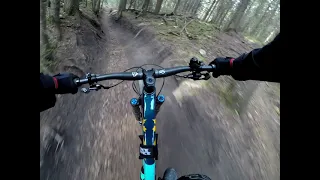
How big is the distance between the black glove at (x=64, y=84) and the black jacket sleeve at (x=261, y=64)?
2250mm

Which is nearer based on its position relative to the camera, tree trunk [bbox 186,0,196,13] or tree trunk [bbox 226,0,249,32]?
tree trunk [bbox 226,0,249,32]

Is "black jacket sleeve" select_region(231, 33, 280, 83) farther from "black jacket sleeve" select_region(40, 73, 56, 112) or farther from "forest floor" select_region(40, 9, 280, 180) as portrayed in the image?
"forest floor" select_region(40, 9, 280, 180)

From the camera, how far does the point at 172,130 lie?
480 cm

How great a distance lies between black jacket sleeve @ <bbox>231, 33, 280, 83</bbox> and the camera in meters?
1.70

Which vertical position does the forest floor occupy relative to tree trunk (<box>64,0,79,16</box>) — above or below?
below

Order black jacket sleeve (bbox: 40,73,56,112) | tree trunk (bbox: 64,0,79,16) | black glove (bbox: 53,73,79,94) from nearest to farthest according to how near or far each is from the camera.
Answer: black jacket sleeve (bbox: 40,73,56,112) → black glove (bbox: 53,73,79,94) → tree trunk (bbox: 64,0,79,16)

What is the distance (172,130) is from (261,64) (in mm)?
3238

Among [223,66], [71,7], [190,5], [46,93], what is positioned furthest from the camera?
[190,5]

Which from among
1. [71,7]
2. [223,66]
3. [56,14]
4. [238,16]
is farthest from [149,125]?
[238,16]

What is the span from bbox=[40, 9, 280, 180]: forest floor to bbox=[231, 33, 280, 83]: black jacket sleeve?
254cm

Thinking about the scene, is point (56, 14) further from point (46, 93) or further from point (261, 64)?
point (261, 64)

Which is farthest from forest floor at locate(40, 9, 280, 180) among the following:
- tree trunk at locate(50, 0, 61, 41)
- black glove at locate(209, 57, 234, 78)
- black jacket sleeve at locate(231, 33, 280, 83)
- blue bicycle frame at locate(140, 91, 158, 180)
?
black jacket sleeve at locate(231, 33, 280, 83)
